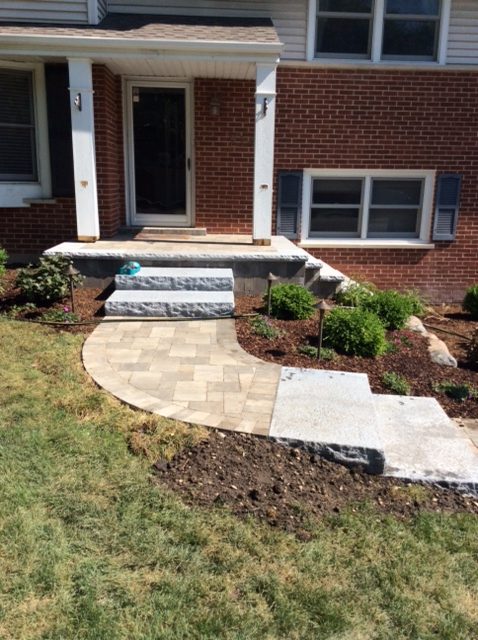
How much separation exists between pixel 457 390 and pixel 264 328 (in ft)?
6.47

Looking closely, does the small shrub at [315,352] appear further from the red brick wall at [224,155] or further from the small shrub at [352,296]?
the red brick wall at [224,155]

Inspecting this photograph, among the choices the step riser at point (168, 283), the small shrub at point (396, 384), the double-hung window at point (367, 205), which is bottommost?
the small shrub at point (396, 384)

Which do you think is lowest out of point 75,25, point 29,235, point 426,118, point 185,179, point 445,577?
point 445,577

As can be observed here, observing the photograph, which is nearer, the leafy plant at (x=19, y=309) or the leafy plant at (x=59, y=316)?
the leafy plant at (x=59, y=316)

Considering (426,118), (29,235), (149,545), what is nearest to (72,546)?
(149,545)

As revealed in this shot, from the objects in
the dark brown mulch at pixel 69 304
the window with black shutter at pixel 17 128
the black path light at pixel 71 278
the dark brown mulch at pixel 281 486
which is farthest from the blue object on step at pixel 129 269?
the dark brown mulch at pixel 281 486

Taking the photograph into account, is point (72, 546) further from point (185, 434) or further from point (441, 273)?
point (441, 273)

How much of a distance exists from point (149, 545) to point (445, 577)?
1.36m

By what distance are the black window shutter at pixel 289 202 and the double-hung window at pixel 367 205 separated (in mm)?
235

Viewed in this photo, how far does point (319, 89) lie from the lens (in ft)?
28.6

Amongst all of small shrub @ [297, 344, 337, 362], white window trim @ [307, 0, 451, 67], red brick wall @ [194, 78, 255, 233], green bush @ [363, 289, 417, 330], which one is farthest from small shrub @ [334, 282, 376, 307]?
white window trim @ [307, 0, 451, 67]

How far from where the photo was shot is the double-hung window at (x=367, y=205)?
9.27 m

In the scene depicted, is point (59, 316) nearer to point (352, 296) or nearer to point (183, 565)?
point (352, 296)

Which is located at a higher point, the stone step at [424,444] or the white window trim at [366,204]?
Result: the white window trim at [366,204]
